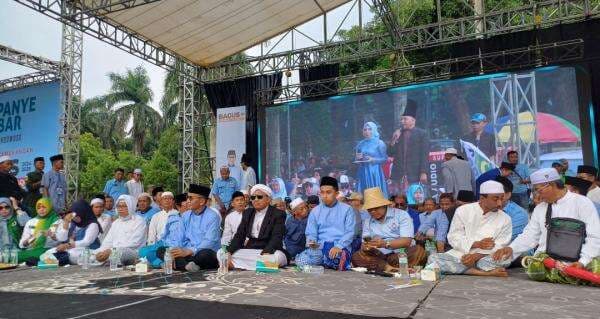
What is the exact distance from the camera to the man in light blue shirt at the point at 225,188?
25.1 feet

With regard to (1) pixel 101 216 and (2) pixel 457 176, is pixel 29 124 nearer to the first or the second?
(1) pixel 101 216

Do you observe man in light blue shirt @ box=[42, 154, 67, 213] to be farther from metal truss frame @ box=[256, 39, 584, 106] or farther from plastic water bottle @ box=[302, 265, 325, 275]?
plastic water bottle @ box=[302, 265, 325, 275]

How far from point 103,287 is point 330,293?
6.16 ft

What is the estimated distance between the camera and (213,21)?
358 inches

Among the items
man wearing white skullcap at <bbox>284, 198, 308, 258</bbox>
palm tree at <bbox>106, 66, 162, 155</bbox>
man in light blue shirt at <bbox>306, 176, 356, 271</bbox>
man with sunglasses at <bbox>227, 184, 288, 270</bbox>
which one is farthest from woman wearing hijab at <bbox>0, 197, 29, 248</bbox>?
palm tree at <bbox>106, 66, 162, 155</bbox>

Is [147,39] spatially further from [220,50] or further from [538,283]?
Result: [538,283]

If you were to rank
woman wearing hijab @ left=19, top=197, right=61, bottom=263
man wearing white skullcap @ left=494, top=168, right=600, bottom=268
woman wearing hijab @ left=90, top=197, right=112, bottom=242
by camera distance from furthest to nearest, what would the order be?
woman wearing hijab @ left=90, top=197, right=112, bottom=242 → woman wearing hijab @ left=19, top=197, right=61, bottom=263 → man wearing white skullcap @ left=494, top=168, right=600, bottom=268

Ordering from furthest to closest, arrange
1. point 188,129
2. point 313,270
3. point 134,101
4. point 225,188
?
point 134,101 → point 188,129 → point 225,188 → point 313,270

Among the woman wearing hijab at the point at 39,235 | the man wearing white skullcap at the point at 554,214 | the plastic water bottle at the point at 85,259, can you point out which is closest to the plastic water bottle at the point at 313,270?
the man wearing white skullcap at the point at 554,214

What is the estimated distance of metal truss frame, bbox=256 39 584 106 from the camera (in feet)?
26.4

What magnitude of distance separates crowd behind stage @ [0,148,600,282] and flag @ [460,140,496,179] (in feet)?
4.21

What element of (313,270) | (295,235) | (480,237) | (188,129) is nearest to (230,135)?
(188,129)

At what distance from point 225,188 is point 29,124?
7579mm

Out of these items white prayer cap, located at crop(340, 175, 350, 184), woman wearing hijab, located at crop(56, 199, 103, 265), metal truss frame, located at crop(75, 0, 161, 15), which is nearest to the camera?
woman wearing hijab, located at crop(56, 199, 103, 265)
